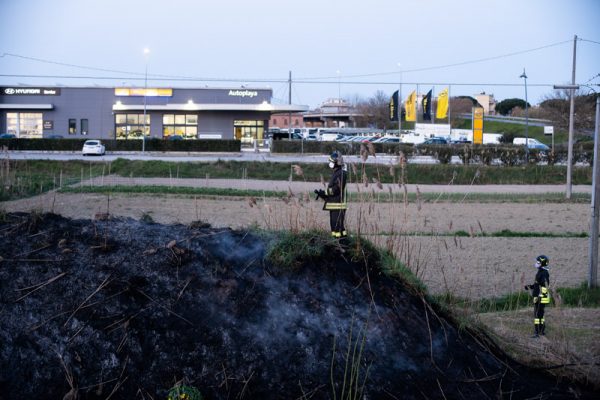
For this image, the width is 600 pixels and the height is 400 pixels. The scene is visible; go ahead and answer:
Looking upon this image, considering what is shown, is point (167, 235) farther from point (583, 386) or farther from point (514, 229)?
point (514, 229)

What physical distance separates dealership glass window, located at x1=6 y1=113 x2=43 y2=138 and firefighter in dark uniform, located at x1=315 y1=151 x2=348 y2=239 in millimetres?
68063

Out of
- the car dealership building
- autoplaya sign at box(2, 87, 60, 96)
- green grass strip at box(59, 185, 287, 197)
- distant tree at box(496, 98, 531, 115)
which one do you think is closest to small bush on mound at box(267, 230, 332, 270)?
green grass strip at box(59, 185, 287, 197)

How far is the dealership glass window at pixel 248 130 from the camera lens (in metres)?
71.0

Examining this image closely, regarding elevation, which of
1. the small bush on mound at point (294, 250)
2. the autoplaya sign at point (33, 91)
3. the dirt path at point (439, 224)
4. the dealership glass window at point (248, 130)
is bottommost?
the dirt path at point (439, 224)

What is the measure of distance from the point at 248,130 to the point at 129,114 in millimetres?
12712

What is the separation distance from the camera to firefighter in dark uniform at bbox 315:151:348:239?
26.5 feet

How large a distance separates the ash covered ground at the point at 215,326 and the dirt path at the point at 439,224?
928 millimetres

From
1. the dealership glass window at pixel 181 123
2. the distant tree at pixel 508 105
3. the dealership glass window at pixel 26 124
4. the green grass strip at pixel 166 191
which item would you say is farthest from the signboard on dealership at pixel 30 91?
the distant tree at pixel 508 105

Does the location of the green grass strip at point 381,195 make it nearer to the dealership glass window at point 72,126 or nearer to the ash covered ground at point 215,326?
the ash covered ground at point 215,326

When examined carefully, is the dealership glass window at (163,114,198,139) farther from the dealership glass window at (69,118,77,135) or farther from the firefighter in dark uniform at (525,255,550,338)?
the firefighter in dark uniform at (525,255,550,338)

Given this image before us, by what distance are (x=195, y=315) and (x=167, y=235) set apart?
1.23m

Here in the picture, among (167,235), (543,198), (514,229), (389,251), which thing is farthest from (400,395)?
(543,198)

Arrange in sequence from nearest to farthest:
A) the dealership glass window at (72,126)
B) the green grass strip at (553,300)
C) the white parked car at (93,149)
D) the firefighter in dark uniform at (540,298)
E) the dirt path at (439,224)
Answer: the firefighter in dark uniform at (540,298) → the dirt path at (439,224) → the green grass strip at (553,300) → the white parked car at (93,149) → the dealership glass window at (72,126)

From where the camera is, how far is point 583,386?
647 centimetres
